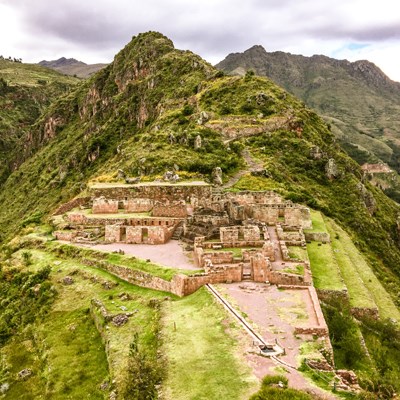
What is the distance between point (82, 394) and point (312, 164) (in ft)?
183

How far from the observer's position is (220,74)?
98.4 metres

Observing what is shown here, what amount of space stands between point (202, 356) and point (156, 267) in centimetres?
1101

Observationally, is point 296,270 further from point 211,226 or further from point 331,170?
point 331,170

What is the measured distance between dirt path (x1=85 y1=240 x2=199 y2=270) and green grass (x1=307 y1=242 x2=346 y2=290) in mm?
7410

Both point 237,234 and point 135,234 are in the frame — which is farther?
point 135,234

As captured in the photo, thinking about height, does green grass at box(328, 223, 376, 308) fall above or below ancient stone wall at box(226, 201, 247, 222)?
below

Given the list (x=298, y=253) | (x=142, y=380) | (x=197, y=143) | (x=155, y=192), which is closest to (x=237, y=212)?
(x=298, y=253)

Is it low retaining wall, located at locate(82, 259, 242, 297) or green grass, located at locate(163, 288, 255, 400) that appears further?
low retaining wall, located at locate(82, 259, 242, 297)

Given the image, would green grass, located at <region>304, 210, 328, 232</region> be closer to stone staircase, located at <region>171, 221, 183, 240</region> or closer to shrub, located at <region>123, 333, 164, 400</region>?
stone staircase, located at <region>171, 221, 183, 240</region>

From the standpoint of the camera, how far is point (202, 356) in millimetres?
16281

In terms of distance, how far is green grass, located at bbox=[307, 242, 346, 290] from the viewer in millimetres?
26547

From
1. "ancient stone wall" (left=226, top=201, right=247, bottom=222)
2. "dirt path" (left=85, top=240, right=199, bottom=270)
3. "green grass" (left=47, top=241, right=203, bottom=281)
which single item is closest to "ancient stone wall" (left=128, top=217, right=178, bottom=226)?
"dirt path" (left=85, top=240, right=199, bottom=270)

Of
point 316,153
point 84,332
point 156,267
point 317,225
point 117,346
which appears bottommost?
point 84,332

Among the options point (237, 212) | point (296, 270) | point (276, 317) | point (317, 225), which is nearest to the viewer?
Result: point (276, 317)
